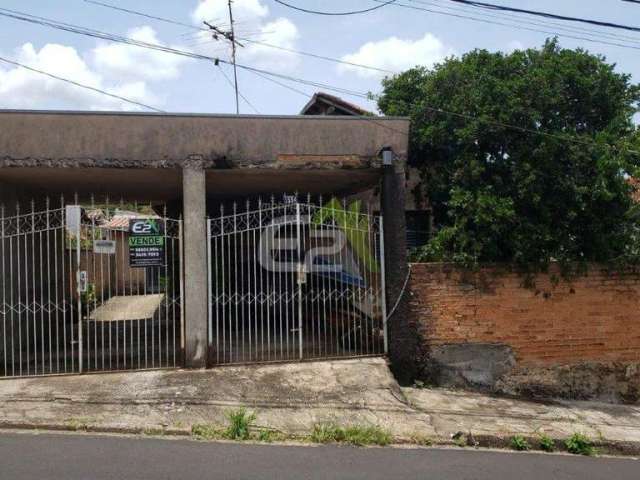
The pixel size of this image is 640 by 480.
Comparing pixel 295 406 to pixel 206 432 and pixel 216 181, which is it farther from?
pixel 216 181

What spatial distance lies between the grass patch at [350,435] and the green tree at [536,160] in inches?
116

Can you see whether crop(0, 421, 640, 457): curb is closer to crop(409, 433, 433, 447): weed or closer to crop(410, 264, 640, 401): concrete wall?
crop(409, 433, 433, 447): weed

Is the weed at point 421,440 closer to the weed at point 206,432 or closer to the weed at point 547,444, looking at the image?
the weed at point 547,444

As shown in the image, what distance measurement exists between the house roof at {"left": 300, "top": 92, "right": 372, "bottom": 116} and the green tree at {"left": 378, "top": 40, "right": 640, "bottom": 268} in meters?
3.50

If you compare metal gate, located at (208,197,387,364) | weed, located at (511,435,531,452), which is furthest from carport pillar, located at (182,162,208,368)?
weed, located at (511,435,531,452)

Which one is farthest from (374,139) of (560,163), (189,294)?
(189,294)

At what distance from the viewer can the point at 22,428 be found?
5.82 metres

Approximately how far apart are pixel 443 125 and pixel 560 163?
175cm

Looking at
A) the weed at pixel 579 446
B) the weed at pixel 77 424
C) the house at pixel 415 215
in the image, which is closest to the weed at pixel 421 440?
the weed at pixel 579 446

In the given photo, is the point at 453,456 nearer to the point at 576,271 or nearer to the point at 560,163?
the point at 576,271

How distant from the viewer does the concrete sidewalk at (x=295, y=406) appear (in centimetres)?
609

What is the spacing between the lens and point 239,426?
589cm

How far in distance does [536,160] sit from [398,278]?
2.55 meters

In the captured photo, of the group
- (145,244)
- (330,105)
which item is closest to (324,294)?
(145,244)
